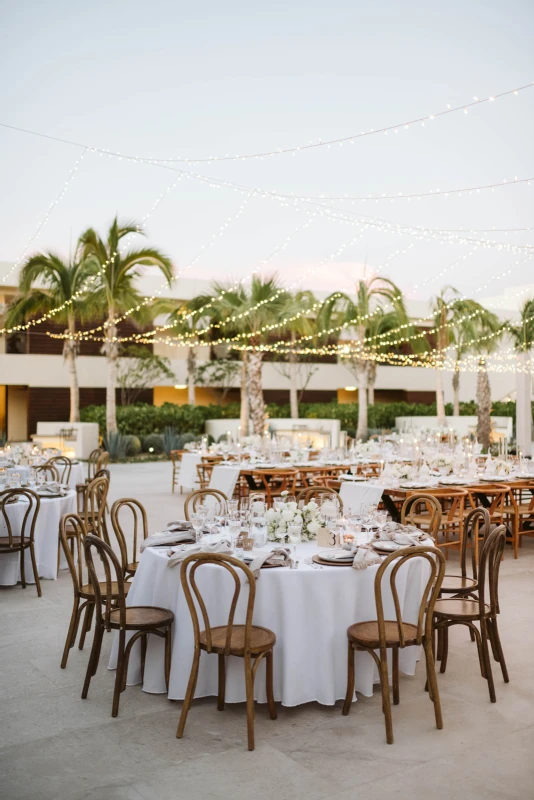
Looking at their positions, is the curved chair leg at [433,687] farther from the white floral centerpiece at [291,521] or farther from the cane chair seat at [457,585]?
the white floral centerpiece at [291,521]

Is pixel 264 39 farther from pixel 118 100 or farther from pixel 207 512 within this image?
pixel 207 512

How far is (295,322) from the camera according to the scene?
22875 millimetres

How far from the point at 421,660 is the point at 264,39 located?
8.84 meters

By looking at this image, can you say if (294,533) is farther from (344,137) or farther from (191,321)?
(191,321)

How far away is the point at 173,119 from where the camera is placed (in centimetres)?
1290

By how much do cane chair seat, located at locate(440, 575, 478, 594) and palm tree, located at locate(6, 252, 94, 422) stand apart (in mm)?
15856

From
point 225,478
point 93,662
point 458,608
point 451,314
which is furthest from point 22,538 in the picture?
point 451,314

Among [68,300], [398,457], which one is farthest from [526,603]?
[68,300]

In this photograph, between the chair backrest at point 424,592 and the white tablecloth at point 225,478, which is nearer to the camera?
the chair backrest at point 424,592

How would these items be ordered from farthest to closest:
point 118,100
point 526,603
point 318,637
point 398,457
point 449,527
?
point 118,100
point 398,457
point 449,527
point 526,603
point 318,637

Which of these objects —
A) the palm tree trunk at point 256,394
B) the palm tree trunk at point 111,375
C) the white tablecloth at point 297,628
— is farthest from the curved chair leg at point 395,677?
the palm tree trunk at point 111,375

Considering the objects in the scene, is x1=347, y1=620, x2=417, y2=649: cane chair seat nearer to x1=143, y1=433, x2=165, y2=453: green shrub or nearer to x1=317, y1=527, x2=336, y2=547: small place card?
x1=317, y1=527, x2=336, y2=547: small place card

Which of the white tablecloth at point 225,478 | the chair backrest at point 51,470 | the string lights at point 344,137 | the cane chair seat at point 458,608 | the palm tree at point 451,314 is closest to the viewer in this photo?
the cane chair seat at point 458,608

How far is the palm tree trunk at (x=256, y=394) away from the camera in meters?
18.8
